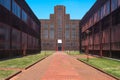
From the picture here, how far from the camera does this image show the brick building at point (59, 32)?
6398 inches

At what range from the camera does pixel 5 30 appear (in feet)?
139

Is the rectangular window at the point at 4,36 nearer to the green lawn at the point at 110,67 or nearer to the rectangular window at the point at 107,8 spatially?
the green lawn at the point at 110,67

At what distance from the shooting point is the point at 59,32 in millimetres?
164375

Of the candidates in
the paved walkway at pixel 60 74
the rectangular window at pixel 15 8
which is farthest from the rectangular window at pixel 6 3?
the paved walkway at pixel 60 74

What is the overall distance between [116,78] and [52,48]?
149 m

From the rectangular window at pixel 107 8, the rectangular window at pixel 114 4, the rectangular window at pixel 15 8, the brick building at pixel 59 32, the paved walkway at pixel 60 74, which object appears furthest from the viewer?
the brick building at pixel 59 32

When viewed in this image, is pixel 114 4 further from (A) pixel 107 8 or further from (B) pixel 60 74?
(B) pixel 60 74

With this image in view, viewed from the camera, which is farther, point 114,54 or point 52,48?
point 52,48

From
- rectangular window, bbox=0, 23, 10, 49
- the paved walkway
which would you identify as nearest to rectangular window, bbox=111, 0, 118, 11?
rectangular window, bbox=0, 23, 10, 49

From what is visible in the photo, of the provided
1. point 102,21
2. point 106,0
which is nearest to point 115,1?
point 106,0

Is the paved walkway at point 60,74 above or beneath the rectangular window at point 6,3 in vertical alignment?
beneath

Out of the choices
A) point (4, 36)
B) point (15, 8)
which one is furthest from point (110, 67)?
point (15, 8)

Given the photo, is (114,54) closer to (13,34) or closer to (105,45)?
(105,45)

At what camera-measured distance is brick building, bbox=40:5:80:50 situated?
Answer: 6398 inches
